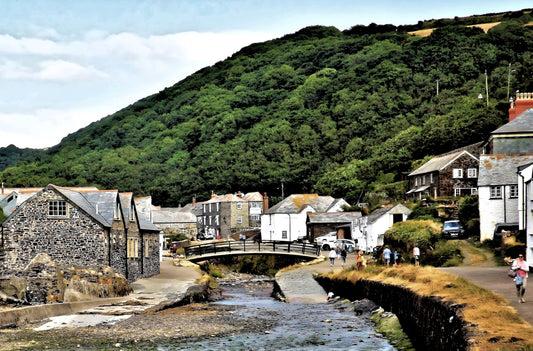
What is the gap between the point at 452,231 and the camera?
4928 centimetres

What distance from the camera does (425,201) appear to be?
67.3 m

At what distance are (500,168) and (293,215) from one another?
4953cm

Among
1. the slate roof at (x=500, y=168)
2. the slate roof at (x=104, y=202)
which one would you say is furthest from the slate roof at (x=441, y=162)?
the slate roof at (x=104, y=202)

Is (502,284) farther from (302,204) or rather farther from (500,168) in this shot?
(302,204)

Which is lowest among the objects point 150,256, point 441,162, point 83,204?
point 150,256

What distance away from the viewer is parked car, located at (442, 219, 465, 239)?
4916 cm

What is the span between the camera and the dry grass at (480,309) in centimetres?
1412

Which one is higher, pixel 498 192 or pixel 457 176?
pixel 457 176

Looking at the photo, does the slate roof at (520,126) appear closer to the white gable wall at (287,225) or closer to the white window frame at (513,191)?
the white window frame at (513,191)

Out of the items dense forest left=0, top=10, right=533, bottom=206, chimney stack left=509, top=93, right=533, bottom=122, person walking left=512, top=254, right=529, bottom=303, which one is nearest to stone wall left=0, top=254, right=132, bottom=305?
person walking left=512, top=254, right=529, bottom=303

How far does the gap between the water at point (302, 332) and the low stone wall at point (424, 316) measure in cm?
116

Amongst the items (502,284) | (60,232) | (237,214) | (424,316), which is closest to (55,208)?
(60,232)

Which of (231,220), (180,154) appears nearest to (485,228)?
(231,220)

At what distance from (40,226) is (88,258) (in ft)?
9.72
